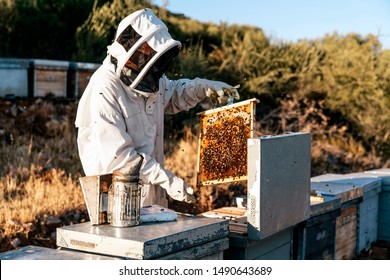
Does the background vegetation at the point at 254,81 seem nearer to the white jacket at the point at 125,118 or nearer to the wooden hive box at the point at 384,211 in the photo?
the wooden hive box at the point at 384,211

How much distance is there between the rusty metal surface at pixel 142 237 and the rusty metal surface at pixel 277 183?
0.34 m

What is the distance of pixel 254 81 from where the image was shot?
1152 centimetres

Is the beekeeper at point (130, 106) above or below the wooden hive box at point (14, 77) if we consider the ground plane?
below

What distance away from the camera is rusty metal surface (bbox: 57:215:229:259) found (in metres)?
2.71

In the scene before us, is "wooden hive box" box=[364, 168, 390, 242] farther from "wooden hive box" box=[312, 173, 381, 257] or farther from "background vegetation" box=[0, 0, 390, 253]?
"background vegetation" box=[0, 0, 390, 253]

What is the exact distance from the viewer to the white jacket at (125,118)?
341cm

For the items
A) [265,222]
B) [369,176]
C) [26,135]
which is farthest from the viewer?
[26,135]

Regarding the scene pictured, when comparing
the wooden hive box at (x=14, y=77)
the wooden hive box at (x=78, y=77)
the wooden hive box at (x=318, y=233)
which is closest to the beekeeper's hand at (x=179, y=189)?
the wooden hive box at (x=318, y=233)

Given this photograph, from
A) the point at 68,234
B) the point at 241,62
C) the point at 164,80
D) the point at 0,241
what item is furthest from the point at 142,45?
the point at 241,62

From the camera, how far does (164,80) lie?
4.12 m

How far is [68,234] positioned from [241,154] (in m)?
1.45

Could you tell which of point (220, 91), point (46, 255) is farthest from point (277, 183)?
point (46, 255)

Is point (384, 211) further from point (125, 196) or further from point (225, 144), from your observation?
point (125, 196)

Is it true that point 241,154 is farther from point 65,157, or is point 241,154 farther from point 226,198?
point 65,157
